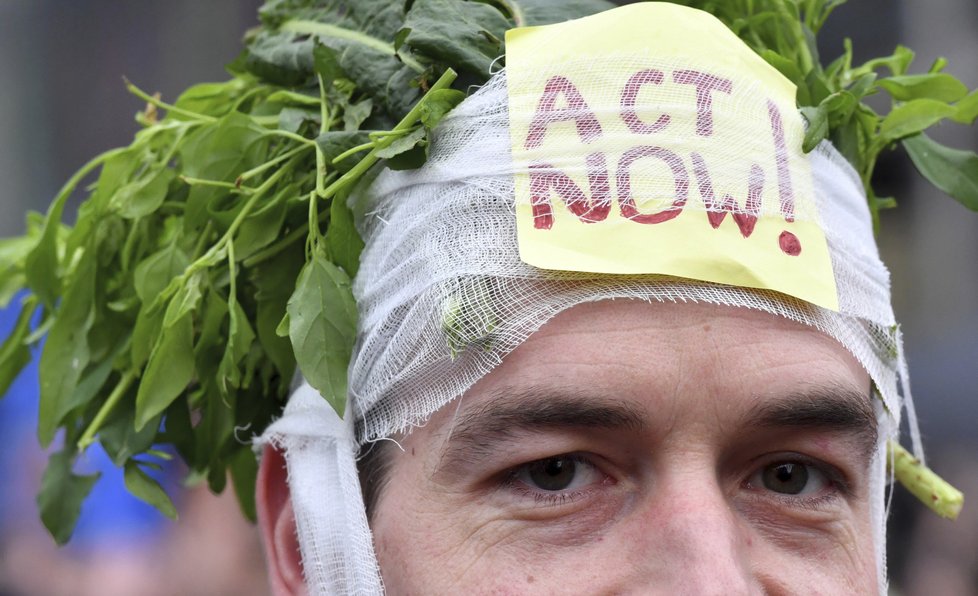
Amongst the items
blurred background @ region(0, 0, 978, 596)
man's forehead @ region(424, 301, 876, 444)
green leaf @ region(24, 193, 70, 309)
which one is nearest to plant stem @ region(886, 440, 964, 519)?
man's forehead @ region(424, 301, 876, 444)

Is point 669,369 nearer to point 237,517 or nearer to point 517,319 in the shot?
point 517,319

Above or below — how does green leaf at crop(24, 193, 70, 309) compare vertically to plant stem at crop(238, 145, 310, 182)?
below

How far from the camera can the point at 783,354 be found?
2074 millimetres

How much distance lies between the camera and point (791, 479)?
2.20 metres

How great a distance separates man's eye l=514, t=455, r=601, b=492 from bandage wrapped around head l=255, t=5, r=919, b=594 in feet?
0.66

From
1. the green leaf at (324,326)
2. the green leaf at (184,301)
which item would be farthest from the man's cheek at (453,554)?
the green leaf at (184,301)

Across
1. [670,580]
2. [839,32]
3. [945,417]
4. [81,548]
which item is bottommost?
[945,417]

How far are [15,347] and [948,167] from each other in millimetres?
2162

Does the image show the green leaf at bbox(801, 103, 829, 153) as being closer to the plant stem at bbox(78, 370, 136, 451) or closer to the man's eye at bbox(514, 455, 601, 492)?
the man's eye at bbox(514, 455, 601, 492)

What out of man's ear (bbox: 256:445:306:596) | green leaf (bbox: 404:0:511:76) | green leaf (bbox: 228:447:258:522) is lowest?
green leaf (bbox: 228:447:258:522)

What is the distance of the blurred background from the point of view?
6.12m

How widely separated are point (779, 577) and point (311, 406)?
93 cm

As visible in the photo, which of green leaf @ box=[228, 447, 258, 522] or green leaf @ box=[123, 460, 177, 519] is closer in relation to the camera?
green leaf @ box=[123, 460, 177, 519]

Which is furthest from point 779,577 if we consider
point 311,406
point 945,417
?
point 945,417
